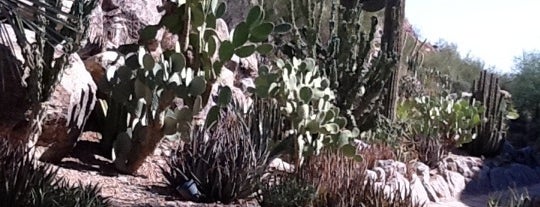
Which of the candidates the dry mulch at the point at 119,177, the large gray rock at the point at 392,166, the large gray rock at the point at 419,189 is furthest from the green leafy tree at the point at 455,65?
the dry mulch at the point at 119,177

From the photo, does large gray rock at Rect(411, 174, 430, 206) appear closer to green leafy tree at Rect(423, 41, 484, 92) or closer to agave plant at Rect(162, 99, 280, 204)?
agave plant at Rect(162, 99, 280, 204)

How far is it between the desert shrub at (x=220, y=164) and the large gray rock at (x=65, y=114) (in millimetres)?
899

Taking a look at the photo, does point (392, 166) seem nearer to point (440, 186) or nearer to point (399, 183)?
point (399, 183)

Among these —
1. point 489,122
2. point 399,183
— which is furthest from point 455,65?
point 399,183

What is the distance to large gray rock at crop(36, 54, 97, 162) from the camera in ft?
21.1

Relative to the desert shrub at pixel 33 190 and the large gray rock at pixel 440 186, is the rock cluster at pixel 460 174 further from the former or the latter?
the desert shrub at pixel 33 190

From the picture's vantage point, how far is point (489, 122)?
12766mm

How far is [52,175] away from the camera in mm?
4930

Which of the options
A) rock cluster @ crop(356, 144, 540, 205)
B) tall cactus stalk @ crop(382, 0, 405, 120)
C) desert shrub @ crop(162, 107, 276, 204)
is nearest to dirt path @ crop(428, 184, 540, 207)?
rock cluster @ crop(356, 144, 540, 205)

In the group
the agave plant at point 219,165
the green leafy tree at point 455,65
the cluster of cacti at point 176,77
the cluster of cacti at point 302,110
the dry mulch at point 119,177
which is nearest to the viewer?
the dry mulch at point 119,177

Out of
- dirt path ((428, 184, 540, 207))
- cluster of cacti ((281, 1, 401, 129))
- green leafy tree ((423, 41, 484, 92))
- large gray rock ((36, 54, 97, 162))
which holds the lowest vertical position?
dirt path ((428, 184, 540, 207))

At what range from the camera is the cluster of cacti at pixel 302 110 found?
7.34 metres

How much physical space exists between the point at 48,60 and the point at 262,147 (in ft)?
6.41

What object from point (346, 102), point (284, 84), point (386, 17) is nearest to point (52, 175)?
point (284, 84)
